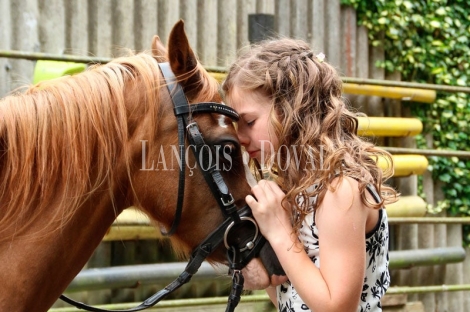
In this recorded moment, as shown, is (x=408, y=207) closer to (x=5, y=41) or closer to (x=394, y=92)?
(x=394, y=92)

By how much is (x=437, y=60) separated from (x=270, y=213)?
4319 millimetres

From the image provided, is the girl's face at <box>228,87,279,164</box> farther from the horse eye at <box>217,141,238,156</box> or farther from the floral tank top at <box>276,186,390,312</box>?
the floral tank top at <box>276,186,390,312</box>

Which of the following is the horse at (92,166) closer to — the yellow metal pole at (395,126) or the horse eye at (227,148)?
the horse eye at (227,148)

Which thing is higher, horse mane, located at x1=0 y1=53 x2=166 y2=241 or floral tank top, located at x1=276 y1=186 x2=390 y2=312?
horse mane, located at x1=0 y1=53 x2=166 y2=241

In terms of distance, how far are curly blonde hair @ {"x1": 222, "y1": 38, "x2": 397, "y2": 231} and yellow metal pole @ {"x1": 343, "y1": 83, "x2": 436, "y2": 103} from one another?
2956 millimetres

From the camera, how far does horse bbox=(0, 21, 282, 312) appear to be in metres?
2.04

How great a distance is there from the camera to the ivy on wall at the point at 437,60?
18.8ft

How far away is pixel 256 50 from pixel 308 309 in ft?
3.01

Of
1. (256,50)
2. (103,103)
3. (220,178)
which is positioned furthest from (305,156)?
(103,103)

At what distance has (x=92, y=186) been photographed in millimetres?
2113

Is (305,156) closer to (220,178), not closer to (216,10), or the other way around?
(220,178)

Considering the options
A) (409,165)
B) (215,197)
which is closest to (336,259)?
(215,197)

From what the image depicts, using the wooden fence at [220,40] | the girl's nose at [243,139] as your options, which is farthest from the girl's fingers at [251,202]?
the wooden fence at [220,40]

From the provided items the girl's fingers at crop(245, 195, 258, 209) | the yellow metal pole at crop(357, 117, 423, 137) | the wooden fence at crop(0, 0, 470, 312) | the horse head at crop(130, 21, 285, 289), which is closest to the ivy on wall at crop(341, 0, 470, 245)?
the wooden fence at crop(0, 0, 470, 312)
